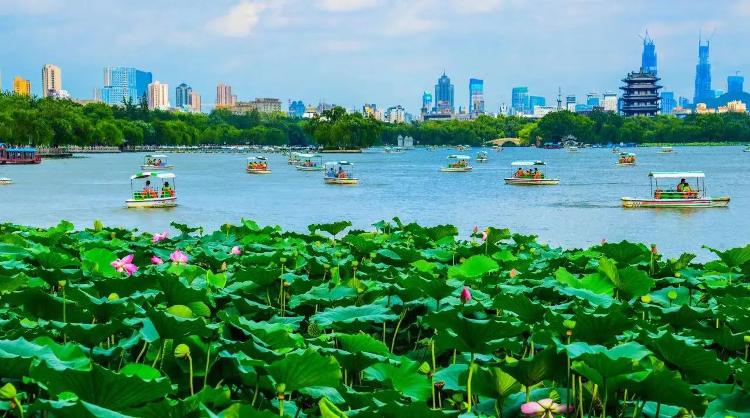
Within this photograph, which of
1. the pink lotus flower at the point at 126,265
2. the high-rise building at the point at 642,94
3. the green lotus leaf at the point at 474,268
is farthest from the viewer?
the high-rise building at the point at 642,94

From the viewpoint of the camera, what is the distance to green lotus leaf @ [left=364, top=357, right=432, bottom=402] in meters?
2.85

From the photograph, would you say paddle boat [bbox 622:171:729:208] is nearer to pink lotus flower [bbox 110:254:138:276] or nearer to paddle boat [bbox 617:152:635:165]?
pink lotus flower [bbox 110:254:138:276]

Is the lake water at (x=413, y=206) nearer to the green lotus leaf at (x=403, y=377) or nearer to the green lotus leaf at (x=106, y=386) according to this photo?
the green lotus leaf at (x=403, y=377)

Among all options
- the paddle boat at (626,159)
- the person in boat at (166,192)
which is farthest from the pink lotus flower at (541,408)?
the paddle boat at (626,159)

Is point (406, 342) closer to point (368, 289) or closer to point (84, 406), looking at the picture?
point (368, 289)

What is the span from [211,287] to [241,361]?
155 centimetres

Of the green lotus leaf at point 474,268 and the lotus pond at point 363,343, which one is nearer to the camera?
the lotus pond at point 363,343

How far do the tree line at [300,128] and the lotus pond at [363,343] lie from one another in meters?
77.8

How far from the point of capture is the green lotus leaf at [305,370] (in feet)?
7.96

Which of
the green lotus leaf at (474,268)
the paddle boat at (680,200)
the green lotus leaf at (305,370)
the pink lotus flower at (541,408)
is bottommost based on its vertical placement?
the paddle boat at (680,200)

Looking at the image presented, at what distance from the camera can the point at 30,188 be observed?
4372cm

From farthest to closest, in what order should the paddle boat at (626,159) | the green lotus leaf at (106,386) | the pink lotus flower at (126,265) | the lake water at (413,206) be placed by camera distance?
Answer: 1. the paddle boat at (626,159)
2. the lake water at (413,206)
3. the pink lotus flower at (126,265)
4. the green lotus leaf at (106,386)

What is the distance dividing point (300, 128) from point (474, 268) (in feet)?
464

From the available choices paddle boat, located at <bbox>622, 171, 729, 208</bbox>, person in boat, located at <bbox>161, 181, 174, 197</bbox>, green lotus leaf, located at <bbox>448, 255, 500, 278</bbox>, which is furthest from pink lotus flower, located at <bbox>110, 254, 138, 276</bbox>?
person in boat, located at <bbox>161, 181, 174, 197</bbox>
